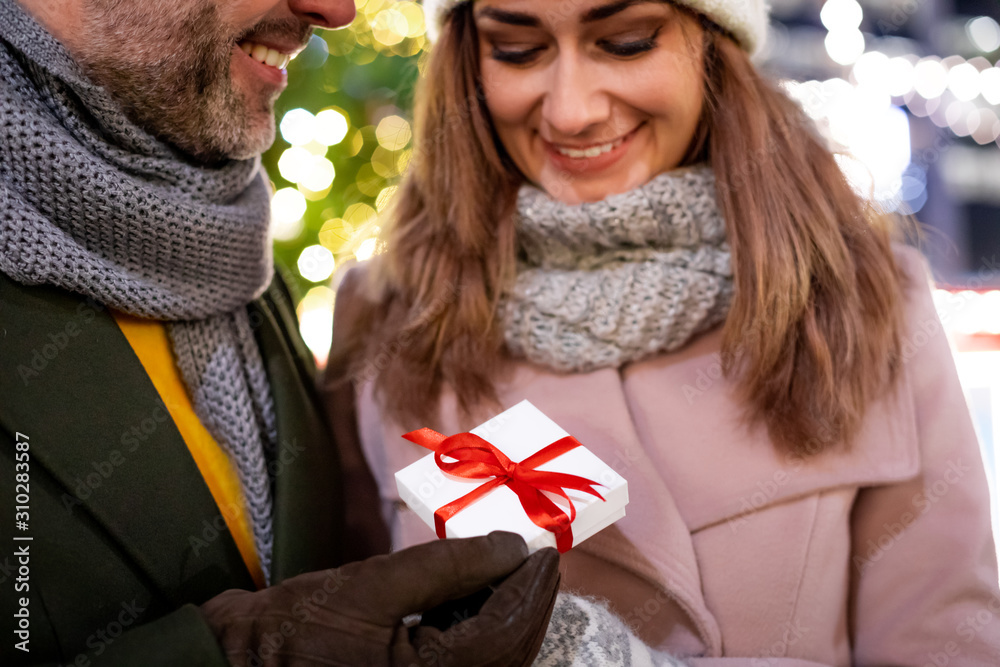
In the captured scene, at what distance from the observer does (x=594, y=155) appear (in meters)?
1.23

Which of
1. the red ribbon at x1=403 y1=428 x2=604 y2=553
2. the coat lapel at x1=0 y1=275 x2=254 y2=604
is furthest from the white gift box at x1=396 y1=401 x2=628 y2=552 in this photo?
the coat lapel at x1=0 y1=275 x2=254 y2=604

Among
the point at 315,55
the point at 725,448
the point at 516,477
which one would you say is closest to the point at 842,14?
the point at 315,55

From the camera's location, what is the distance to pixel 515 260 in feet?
4.44

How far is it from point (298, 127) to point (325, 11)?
87 centimetres

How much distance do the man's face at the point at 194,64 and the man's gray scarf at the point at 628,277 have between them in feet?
1.68

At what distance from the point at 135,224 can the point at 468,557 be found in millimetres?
687

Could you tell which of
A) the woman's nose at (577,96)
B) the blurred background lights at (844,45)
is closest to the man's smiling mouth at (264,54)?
the woman's nose at (577,96)

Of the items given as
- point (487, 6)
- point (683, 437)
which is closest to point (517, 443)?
point (683, 437)

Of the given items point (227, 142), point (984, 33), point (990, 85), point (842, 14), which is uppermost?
point (227, 142)

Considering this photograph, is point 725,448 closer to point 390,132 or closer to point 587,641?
point 587,641

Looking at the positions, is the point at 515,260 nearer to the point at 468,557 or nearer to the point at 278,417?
the point at 278,417

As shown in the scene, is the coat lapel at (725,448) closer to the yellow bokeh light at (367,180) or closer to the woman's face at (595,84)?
the woman's face at (595,84)

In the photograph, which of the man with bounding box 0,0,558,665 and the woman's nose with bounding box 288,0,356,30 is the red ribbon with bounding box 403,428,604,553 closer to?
the man with bounding box 0,0,558,665

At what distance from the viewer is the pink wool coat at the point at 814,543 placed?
1076 millimetres
